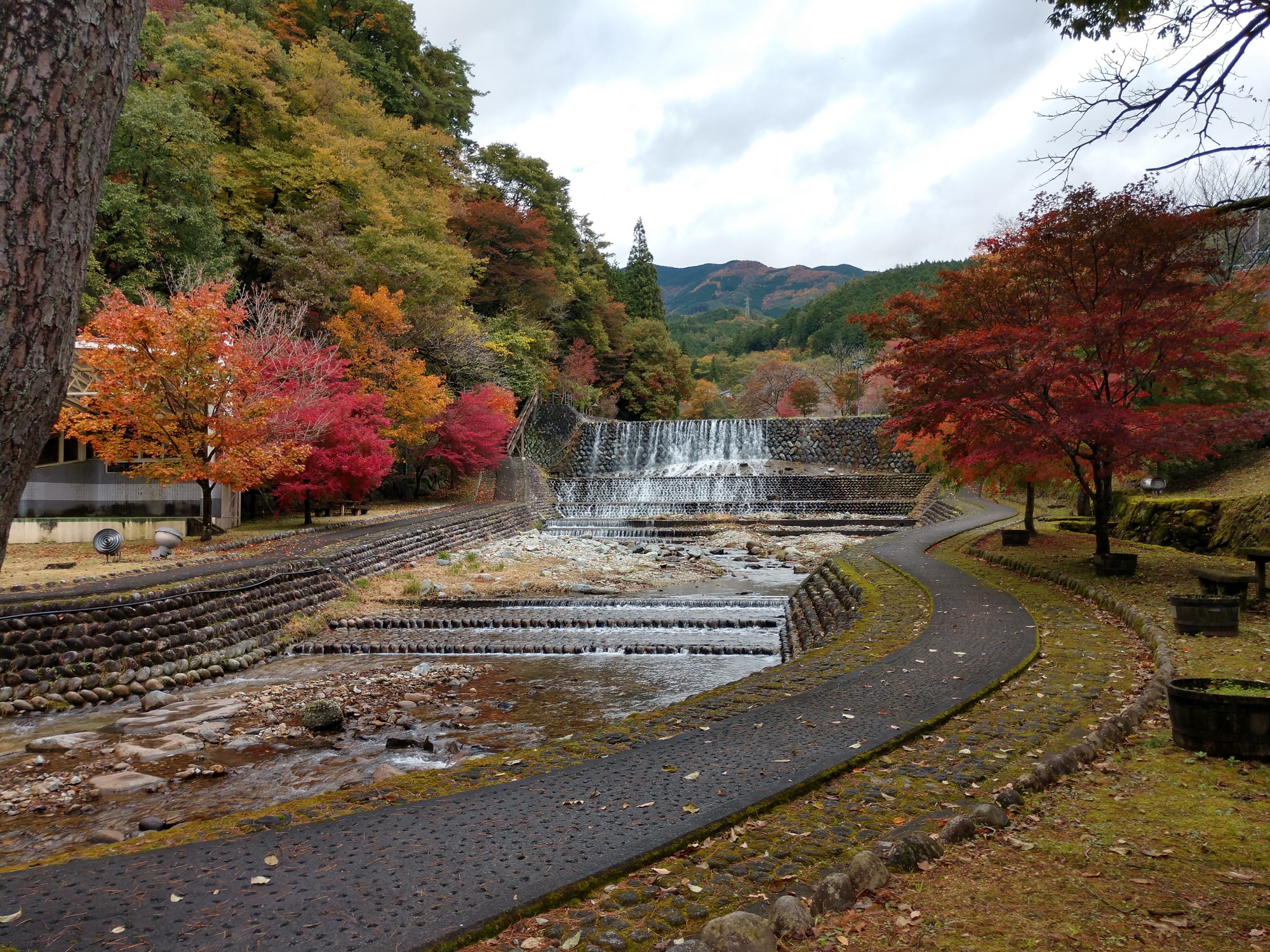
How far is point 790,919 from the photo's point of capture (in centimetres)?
266

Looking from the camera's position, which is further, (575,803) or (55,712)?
(55,712)

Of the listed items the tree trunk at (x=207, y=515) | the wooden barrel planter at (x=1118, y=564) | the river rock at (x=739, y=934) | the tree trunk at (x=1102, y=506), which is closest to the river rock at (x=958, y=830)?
the river rock at (x=739, y=934)

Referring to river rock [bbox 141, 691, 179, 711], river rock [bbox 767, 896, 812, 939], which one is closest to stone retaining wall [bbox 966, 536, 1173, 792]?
river rock [bbox 767, 896, 812, 939]

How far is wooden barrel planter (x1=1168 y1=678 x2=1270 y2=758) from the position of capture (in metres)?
4.00

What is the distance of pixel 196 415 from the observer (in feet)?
42.4

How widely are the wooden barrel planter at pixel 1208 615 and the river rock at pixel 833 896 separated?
5947 millimetres

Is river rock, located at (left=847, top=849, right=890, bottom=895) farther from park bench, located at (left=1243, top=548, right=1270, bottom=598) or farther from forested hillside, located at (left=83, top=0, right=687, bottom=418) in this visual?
forested hillside, located at (left=83, top=0, right=687, bottom=418)

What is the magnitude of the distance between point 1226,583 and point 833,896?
7.63 metres

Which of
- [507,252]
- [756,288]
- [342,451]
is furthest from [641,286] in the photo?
[756,288]

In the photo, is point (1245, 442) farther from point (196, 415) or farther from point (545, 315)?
point (545, 315)

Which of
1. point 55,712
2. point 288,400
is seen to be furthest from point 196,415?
point 55,712

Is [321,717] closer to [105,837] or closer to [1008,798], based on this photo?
[105,837]

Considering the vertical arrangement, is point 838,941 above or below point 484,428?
below

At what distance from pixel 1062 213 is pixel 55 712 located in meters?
13.7
